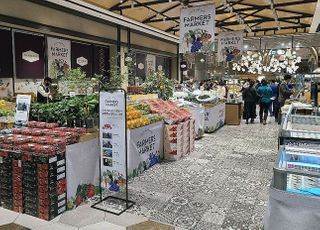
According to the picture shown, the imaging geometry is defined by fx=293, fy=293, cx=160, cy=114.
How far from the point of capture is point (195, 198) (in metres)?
3.71

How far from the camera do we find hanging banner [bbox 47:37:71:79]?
362 inches

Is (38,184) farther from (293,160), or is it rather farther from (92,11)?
(92,11)

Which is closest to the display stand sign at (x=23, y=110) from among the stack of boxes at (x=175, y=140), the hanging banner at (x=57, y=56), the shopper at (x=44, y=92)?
the stack of boxes at (x=175, y=140)

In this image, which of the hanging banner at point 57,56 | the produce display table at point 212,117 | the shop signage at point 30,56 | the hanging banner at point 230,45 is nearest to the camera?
the produce display table at point 212,117

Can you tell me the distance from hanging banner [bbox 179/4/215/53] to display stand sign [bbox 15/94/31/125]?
4731 millimetres

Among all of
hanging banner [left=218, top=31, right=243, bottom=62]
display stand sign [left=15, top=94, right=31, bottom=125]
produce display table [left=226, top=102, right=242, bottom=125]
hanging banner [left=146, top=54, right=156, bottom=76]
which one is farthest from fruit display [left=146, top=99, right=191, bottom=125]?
hanging banner [left=146, top=54, right=156, bottom=76]

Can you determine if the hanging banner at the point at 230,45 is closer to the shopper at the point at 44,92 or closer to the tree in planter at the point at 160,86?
the tree in planter at the point at 160,86

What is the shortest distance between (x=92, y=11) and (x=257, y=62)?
529 inches

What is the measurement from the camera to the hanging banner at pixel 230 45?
10.8m

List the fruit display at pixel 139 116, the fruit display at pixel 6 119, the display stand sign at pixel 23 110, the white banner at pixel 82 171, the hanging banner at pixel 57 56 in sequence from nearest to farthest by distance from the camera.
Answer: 1. the white banner at pixel 82 171
2. the display stand sign at pixel 23 110
3. the fruit display at pixel 6 119
4. the fruit display at pixel 139 116
5. the hanging banner at pixel 57 56

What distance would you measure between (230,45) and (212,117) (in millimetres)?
3796

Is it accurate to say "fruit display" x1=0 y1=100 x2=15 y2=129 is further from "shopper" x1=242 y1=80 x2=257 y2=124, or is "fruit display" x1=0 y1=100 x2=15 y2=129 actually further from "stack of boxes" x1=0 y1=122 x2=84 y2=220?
"shopper" x1=242 y1=80 x2=257 y2=124

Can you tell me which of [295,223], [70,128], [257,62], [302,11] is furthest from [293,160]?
[257,62]

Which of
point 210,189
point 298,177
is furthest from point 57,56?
point 298,177
